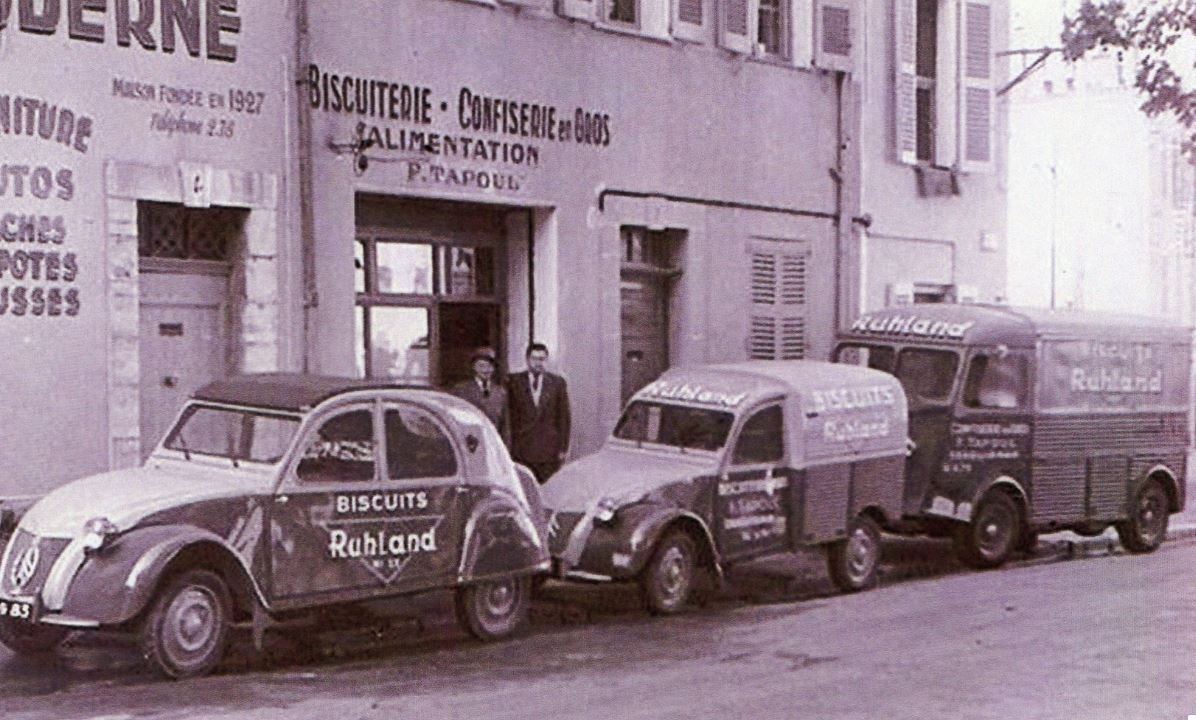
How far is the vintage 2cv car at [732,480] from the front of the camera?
44.0 ft

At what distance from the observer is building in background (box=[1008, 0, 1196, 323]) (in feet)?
130

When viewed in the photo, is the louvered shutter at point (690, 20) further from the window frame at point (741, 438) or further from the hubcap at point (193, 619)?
the hubcap at point (193, 619)

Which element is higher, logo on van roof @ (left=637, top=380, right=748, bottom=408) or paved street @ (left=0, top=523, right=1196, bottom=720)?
logo on van roof @ (left=637, top=380, right=748, bottom=408)

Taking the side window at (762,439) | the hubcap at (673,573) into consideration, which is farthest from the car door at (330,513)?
the side window at (762,439)

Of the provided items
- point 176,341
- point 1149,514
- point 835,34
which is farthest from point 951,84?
point 176,341

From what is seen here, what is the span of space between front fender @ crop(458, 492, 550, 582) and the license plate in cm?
277

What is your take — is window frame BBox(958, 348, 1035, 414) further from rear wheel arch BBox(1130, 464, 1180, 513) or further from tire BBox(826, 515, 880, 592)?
rear wheel arch BBox(1130, 464, 1180, 513)

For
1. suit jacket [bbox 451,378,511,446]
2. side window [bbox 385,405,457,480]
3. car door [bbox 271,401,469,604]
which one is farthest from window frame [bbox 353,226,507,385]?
car door [bbox 271,401,469,604]

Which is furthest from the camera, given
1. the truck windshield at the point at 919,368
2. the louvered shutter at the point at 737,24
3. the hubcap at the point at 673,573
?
the louvered shutter at the point at 737,24

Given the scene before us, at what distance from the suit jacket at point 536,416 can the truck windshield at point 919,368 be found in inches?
110

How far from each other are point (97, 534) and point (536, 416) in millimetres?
6662

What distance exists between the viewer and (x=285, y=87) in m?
15.8

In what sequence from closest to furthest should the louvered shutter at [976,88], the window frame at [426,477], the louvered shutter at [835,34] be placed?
1. the window frame at [426,477]
2. the louvered shutter at [835,34]
3. the louvered shutter at [976,88]

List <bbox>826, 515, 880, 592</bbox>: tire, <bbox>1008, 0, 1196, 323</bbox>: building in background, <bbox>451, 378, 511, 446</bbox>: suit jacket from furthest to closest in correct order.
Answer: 1. <bbox>1008, 0, 1196, 323</bbox>: building in background
2. <bbox>451, 378, 511, 446</bbox>: suit jacket
3. <bbox>826, 515, 880, 592</bbox>: tire
